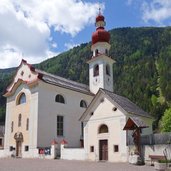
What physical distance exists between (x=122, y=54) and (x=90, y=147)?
359 feet

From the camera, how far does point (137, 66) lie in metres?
110

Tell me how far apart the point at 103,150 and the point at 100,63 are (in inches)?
761

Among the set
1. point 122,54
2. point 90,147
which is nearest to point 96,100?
point 90,147

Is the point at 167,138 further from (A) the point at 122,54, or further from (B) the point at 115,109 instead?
(A) the point at 122,54

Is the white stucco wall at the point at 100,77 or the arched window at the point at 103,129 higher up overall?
the white stucco wall at the point at 100,77

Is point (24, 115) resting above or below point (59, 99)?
below

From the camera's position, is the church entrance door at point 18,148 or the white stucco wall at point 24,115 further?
the church entrance door at point 18,148

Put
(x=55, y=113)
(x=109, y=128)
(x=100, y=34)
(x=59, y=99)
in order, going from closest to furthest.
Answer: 1. (x=109, y=128)
2. (x=55, y=113)
3. (x=59, y=99)
4. (x=100, y=34)

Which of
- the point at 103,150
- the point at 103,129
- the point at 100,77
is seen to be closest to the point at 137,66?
the point at 100,77

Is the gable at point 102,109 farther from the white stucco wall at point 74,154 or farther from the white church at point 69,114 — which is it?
the white stucco wall at point 74,154

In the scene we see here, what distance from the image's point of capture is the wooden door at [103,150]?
24.8 meters

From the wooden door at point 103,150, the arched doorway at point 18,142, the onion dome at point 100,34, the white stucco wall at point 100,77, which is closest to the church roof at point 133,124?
the wooden door at point 103,150

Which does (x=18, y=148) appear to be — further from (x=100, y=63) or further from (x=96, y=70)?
(x=100, y=63)

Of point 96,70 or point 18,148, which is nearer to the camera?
point 18,148
